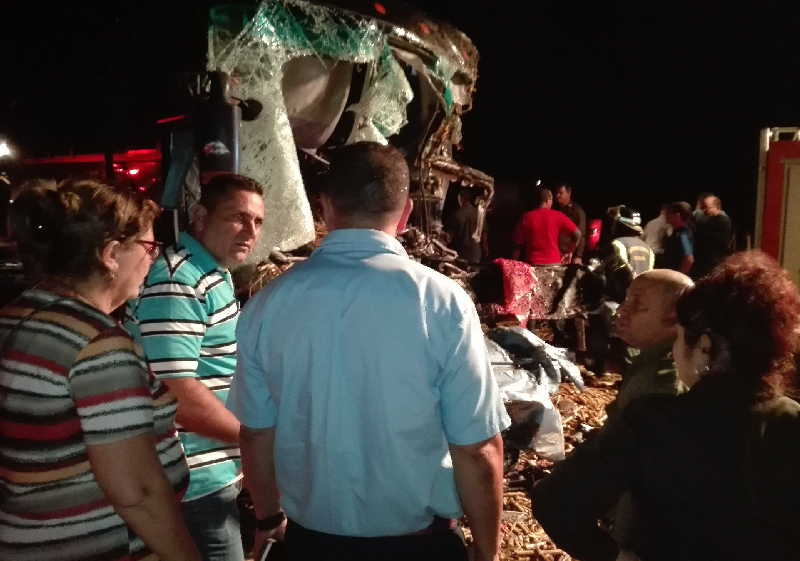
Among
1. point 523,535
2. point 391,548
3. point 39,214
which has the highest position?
point 39,214

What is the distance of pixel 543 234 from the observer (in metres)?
8.91

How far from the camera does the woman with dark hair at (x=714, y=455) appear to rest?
4.78ft

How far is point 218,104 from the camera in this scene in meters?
4.07

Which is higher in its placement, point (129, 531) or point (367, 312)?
point (367, 312)

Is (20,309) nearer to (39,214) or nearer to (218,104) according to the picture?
(39,214)

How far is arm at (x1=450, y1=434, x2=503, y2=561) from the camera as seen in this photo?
1.91m

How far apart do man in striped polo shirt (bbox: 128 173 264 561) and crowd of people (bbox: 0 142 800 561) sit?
10mm

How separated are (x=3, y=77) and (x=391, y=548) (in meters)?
5.76

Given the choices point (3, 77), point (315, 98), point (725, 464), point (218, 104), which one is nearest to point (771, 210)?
point (315, 98)

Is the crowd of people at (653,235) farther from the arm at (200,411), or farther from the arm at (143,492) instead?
the arm at (143,492)

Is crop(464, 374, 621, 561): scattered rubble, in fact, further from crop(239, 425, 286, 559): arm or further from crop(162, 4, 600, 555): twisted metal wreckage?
crop(239, 425, 286, 559): arm

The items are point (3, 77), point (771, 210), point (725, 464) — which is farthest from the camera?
point (771, 210)

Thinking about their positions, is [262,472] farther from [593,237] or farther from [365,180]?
[593,237]

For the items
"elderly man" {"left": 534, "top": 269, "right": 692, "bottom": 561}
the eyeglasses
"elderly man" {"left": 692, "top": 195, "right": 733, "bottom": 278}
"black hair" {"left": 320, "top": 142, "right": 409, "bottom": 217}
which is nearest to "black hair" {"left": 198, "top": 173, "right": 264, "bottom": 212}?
the eyeglasses
